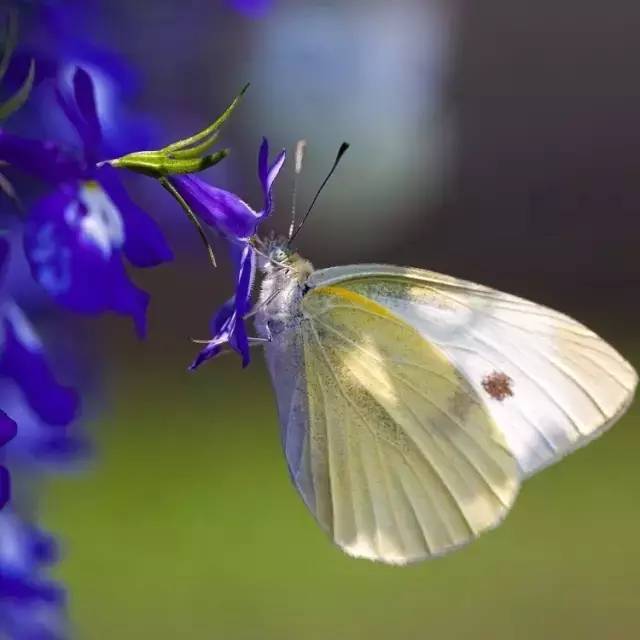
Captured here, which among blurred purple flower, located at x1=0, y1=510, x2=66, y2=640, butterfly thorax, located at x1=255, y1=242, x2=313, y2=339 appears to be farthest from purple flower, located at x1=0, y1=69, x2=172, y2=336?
butterfly thorax, located at x1=255, y1=242, x2=313, y2=339

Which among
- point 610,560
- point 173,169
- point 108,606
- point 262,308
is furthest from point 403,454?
point 610,560

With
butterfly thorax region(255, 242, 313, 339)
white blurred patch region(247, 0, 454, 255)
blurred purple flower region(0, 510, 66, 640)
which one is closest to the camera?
blurred purple flower region(0, 510, 66, 640)

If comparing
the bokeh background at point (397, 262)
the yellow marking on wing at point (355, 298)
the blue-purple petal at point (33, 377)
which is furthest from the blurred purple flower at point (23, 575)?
the bokeh background at point (397, 262)

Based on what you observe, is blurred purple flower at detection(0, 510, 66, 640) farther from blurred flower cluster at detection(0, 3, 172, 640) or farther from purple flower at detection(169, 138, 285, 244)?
purple flower at detection(169, 138, 285, 244)

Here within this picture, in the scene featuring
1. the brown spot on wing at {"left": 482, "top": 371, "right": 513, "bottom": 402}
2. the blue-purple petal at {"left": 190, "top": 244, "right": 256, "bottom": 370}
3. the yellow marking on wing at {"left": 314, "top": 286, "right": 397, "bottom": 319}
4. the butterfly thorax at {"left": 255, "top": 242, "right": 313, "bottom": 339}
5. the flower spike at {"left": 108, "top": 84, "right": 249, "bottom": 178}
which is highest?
the flower spike at {"left": 108, "top": 84, "right": 249, "bottom": 178}

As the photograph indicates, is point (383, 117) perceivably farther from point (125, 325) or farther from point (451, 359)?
point (451, 359)

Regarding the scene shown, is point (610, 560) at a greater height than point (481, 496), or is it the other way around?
point (481, 496)
